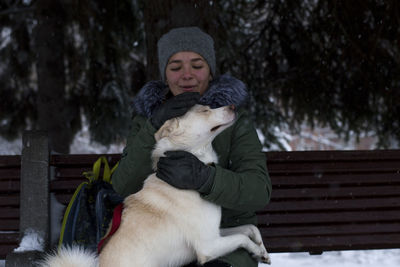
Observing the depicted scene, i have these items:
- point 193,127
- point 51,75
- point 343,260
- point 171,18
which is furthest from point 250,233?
point 51,75

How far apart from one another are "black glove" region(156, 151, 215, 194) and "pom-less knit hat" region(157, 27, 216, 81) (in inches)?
30.8

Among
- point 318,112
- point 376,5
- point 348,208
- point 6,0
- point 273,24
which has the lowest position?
point 348,208

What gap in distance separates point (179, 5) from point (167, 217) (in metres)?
2.00

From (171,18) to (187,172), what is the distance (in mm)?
1805

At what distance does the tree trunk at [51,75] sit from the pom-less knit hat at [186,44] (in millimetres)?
3813

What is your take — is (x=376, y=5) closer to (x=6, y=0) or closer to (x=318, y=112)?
(x=318, y=112)

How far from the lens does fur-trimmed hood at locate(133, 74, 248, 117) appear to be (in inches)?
104

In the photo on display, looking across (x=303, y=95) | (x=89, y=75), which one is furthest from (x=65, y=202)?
(x=303, y=95)

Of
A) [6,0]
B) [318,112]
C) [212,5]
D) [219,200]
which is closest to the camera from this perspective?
[219,200]

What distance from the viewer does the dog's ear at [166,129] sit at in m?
2.43

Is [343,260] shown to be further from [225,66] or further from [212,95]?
[225,66]

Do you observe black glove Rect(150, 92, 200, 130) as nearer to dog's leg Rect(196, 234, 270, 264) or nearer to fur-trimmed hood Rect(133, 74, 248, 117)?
fur-trimmed hood Rect(133, 74, 248, 117)

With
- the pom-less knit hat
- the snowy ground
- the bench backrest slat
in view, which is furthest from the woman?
the snowy ground

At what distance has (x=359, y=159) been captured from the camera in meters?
3.73
